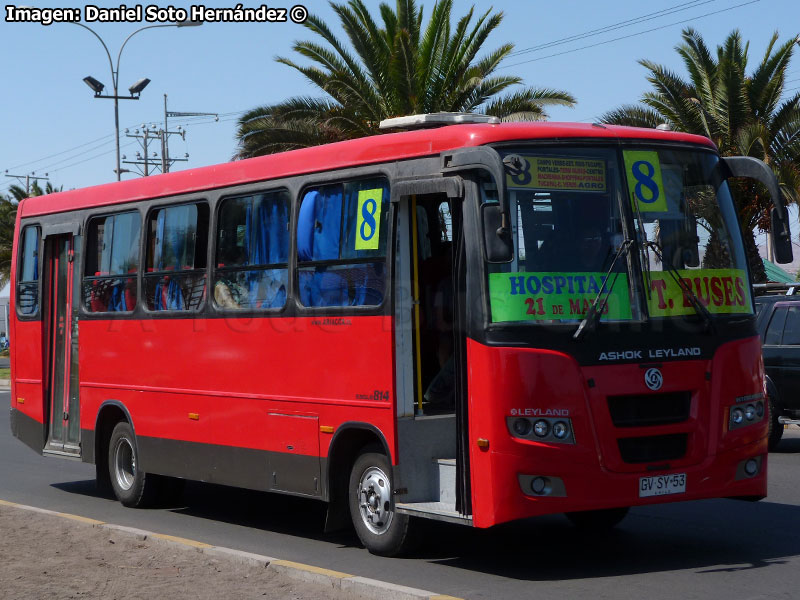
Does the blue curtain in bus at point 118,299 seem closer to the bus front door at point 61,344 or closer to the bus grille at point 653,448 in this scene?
the bus front door at point 61,344

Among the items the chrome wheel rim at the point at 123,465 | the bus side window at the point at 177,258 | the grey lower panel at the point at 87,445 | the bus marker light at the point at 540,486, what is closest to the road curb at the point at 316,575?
the bus marker light at the point at 540,486

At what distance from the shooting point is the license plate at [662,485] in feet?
27.6

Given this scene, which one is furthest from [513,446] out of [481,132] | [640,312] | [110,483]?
[110,483]

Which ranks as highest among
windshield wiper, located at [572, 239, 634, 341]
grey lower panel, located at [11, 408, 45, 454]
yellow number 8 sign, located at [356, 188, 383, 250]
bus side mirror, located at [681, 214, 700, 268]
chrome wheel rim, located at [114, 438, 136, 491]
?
yellow number 8 sign, located at [356, 188, 383, 250]

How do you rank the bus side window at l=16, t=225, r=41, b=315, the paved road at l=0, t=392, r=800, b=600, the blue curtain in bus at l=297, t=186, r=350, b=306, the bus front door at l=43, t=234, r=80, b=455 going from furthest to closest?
the bus side window at l=16, t=225, r=41, b=315 < the bus front door at l=43, t=234, r=80, b=455 < the blue curtain in bus at l=297, t=186, r=350, b=306 < the paved road at l=0, t=392, r=800, b=600

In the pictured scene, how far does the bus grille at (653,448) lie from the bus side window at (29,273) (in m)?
8.56

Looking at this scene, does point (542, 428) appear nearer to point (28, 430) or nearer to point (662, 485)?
point (662, 485)

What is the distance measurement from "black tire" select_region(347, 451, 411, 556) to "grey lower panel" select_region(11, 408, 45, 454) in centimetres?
600

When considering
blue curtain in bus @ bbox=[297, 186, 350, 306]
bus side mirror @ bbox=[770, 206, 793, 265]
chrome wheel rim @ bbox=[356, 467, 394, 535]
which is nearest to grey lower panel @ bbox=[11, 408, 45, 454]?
blue curtain in bus @ bbox=[297, 186, 350, 306]

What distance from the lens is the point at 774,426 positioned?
1666cm

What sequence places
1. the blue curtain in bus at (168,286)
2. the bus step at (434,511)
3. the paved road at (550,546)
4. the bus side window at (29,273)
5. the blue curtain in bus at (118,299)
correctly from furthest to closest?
the bus side window at (29,273) → the blue curtain in bus at (118,299) → the blue curtain in bus at (168,286) → the bus step at (434,511) → the paved road at (550,546)

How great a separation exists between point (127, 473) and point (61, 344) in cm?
193

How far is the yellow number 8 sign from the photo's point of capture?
9.48 m

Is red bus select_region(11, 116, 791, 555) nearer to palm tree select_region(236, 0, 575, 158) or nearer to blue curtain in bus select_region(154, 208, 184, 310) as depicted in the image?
blue curtain in bus select_region(154, 208, 184, 310)
